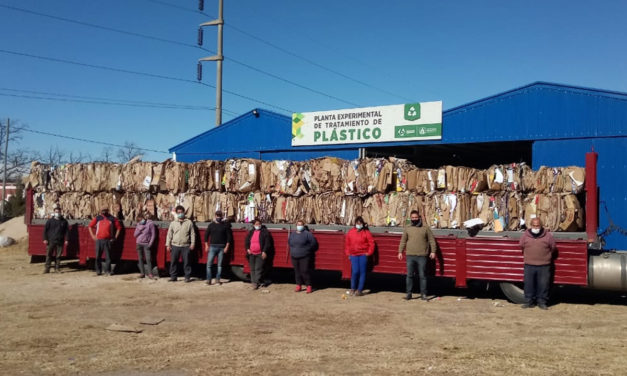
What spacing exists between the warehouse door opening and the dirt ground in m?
8.60

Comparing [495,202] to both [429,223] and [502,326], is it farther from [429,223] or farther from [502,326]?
[502,326]

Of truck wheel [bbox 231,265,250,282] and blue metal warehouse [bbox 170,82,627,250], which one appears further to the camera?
blue metal warehouse [bbox 170,82,627,250]

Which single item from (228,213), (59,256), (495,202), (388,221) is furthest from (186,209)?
(495,202)

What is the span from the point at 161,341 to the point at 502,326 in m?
5.82

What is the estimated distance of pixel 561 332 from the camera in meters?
9.08

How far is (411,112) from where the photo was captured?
19.8 m

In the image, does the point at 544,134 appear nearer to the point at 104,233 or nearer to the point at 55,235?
the point at 104,233

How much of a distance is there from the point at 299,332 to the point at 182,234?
6.79 m

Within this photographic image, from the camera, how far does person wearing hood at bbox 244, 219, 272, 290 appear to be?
13867 mm

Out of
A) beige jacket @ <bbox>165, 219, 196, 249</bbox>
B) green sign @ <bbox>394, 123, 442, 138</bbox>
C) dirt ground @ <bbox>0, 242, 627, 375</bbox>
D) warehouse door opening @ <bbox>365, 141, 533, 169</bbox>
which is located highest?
green sign @ <bbox>394, 123, 442, 138</bbox>

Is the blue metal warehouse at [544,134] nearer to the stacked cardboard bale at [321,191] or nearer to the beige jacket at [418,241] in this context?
the stacked cardboard bale at [321,191]

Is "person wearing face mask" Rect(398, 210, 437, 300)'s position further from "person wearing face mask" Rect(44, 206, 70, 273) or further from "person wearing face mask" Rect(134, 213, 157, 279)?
"person wearing face mask" Rect(44, 206, 70, 273)

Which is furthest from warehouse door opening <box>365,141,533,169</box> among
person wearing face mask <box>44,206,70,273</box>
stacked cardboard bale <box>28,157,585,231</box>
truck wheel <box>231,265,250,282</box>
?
person wearing face mask <box>44,206,70,273</box>

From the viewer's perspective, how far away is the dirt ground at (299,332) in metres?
7.13
